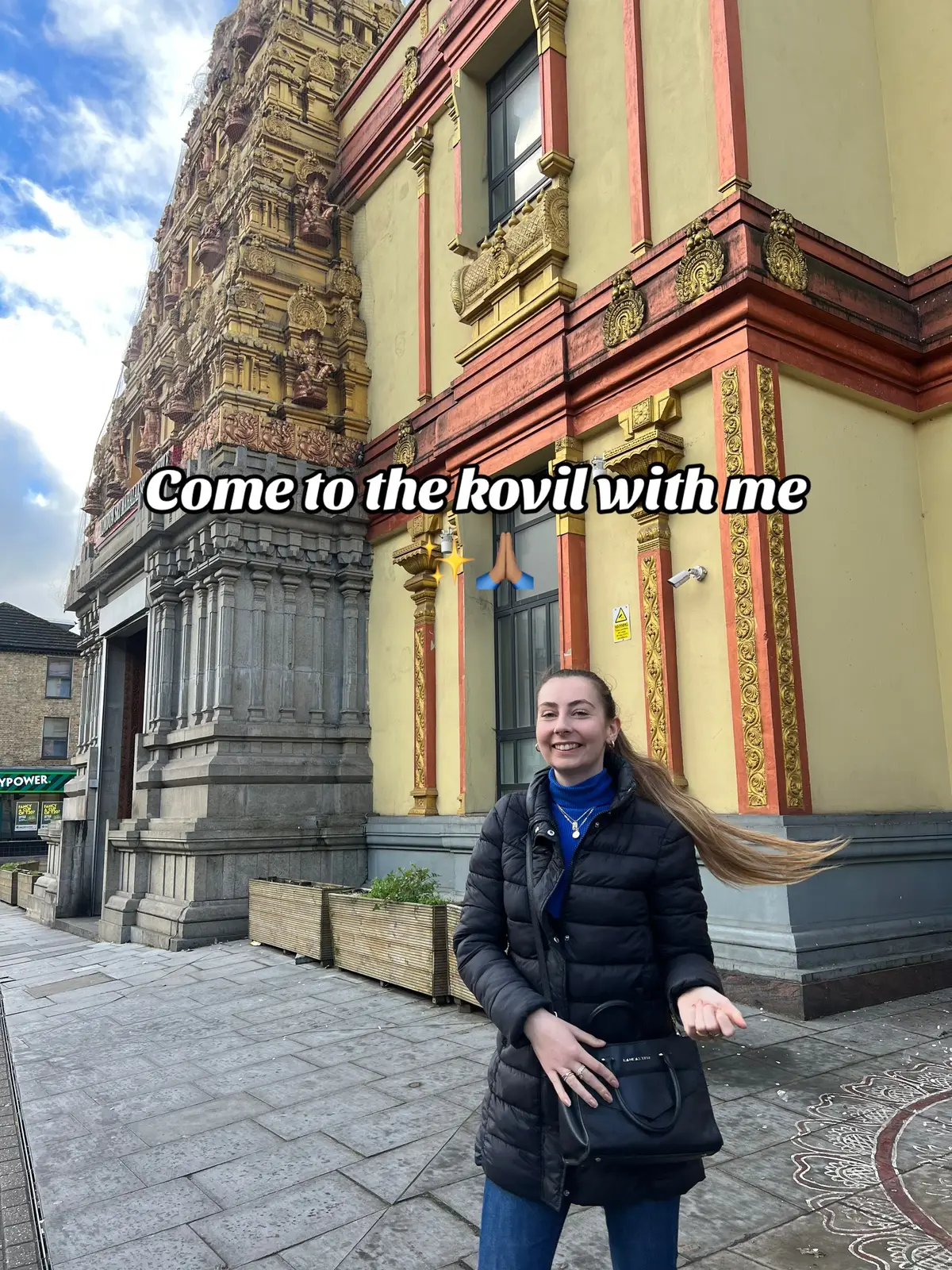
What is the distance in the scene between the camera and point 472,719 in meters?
11.6

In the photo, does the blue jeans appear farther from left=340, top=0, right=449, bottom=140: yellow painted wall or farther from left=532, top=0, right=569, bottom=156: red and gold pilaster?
left=340, top=0, right=449, bottom=140: yellow painted wall

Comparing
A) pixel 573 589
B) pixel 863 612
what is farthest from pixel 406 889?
pixel 863 612

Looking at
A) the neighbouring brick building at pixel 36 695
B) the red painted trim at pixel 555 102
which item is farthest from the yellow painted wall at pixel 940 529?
the neighbouring brick building at pixel 36 695

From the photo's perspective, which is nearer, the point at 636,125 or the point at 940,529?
the point at 940,529

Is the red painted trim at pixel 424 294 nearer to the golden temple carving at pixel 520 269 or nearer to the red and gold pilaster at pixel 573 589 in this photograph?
the golden temple carving at pixel 520 269

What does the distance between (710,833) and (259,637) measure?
11466 millimetres

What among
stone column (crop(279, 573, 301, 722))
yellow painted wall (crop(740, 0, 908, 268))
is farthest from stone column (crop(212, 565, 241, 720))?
yellow painted wall (crop(740, 0, 908, 268))

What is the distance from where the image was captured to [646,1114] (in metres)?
2.04

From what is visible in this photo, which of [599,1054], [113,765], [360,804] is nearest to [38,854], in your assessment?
[113,765]

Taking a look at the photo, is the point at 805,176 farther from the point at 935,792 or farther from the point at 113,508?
the point at 113,508

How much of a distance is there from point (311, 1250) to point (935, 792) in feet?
22.9

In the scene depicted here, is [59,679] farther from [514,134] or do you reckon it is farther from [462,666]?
[514,134]

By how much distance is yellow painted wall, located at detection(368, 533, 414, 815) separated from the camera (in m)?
13.0

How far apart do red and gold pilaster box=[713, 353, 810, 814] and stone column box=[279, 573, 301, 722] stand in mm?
7424
